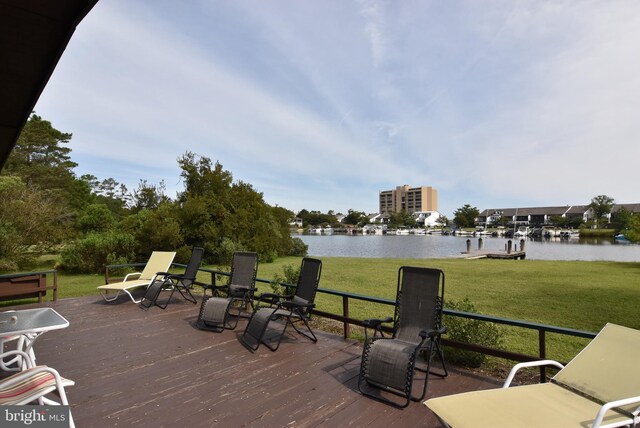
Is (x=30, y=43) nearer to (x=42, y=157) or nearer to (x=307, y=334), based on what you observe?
(x=307, y=334)

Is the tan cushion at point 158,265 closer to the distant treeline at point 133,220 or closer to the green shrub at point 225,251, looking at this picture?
the distant treeline at point 133,220

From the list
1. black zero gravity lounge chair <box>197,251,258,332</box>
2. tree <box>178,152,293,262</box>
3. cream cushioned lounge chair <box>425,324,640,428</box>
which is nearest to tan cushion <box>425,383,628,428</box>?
cream cushioned lounge chair <box>425,324,640,428</box>

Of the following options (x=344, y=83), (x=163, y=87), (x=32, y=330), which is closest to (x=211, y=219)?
(x=163, y=87)

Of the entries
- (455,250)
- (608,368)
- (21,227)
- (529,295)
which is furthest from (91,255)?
(455,250)

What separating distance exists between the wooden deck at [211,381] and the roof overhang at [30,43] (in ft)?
8.62

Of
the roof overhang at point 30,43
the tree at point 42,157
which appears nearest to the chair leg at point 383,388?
the roof overhang at point 30,43

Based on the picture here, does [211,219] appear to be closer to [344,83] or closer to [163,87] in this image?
[163,87]

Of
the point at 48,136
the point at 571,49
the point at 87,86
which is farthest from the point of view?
the point at 48,136

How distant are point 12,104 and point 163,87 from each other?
7.21 meters

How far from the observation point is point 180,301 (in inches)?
263

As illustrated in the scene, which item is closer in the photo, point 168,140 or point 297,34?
point 297,34

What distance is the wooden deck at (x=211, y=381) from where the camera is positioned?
95.9 inches

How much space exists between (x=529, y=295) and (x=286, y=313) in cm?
825

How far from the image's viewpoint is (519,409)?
1.85 meters
